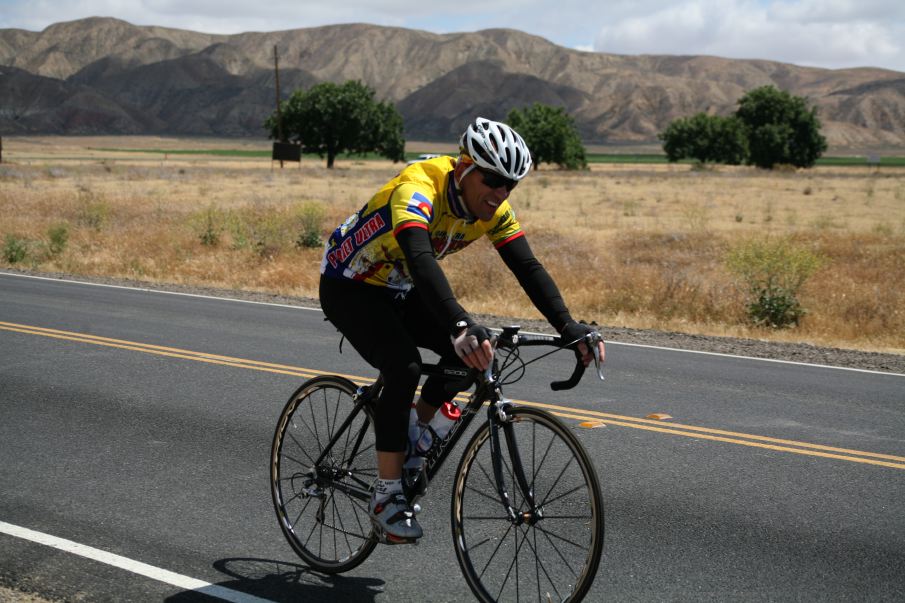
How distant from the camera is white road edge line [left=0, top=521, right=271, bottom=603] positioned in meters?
4.33

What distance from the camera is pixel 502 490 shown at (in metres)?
3.86

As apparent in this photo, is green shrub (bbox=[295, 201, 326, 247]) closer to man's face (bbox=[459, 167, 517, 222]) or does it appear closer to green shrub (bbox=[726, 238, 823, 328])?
green shrub (bbox=[726, 238, 823, 328])

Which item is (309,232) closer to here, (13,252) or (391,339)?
(13,252)

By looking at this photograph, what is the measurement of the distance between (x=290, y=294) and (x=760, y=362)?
917cm

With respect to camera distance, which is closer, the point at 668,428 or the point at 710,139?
the point at 668,428

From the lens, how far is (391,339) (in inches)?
161

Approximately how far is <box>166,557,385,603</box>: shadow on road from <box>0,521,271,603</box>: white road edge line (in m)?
0.03

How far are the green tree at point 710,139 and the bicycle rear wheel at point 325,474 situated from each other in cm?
12154

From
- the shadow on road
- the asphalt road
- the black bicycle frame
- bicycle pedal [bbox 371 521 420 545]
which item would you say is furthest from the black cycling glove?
the shadow on road

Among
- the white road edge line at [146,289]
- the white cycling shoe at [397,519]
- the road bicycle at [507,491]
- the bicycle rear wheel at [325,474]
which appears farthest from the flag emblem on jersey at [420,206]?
the white road edge line at [146,289]

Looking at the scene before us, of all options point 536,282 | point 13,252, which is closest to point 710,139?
point 13,252

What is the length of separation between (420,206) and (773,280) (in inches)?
507

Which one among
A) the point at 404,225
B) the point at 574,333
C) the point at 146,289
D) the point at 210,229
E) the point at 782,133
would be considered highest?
the point at 782,133

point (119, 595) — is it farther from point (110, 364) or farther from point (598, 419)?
point (110, 364)
